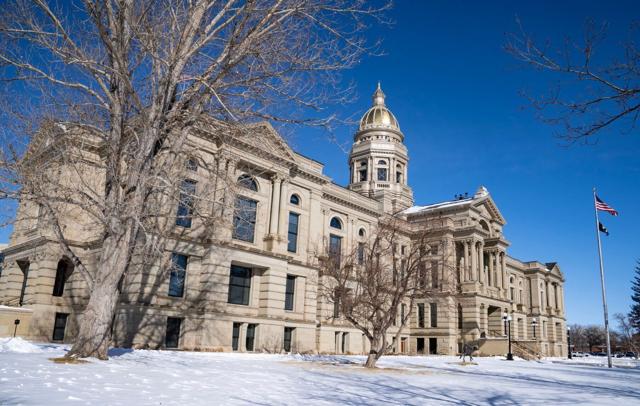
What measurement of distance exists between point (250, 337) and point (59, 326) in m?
11.4

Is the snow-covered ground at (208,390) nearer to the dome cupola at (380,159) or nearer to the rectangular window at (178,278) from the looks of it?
the rectangular window at (178,278)

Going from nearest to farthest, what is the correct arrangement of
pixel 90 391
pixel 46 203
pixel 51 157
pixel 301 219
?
pixel 90 391 < pixel 46 203 < pixel 51 157 < pixel 301 219

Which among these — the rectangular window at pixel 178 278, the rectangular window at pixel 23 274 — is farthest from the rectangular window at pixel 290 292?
the rectangular window at pixel 23 274

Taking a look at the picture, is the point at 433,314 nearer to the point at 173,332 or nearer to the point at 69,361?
the point at 173,332

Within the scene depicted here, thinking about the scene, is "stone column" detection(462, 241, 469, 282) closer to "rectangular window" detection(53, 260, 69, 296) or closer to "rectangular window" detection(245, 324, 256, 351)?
"rectangular window" detection(245, 324, 256, 351)

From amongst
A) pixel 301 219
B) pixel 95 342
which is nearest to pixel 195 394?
pixel 95 342

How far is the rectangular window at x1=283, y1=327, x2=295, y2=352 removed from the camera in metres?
36.5

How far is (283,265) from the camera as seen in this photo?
3603 centimetres

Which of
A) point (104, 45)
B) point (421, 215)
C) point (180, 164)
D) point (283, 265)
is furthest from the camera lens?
point (421, 215)

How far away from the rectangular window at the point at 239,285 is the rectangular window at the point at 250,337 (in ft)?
5.23

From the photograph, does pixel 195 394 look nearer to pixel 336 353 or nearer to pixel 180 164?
pixel 180 164

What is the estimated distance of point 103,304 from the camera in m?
15.4

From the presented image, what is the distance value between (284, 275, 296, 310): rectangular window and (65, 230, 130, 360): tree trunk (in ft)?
74.0

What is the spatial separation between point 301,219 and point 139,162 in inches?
946
